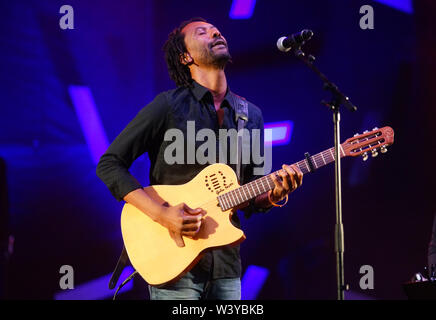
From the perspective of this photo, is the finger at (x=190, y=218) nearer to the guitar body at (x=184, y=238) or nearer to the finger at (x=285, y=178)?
the guitar body at (x=184, y=238)

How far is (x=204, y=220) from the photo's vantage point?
2637mm

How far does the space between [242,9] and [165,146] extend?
216 cm

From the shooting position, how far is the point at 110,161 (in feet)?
9.09

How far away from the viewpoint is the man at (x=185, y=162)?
2.59m

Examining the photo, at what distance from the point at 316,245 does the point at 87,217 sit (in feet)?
6.62

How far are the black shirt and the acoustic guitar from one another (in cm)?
10

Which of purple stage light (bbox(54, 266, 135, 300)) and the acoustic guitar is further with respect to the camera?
purple stage light (bbox(54, 266, 135, 300))

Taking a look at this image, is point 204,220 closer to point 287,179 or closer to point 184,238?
point 184,238

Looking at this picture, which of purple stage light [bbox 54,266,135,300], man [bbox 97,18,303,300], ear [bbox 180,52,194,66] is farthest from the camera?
purple stage light [bbox 54,266,135,300]

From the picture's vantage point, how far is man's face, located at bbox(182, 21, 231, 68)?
3.09m

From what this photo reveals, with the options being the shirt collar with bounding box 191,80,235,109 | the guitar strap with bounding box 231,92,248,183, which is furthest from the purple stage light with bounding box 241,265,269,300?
the shirt collar with bounding box 191,80,235,109

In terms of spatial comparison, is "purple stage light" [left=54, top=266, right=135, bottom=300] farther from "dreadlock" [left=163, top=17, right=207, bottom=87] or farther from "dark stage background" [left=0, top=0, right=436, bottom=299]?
"dreadlock" [left=163, top=17, right=207, bottom=87]

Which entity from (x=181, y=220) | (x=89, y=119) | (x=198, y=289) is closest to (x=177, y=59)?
(x=181, y=220)
